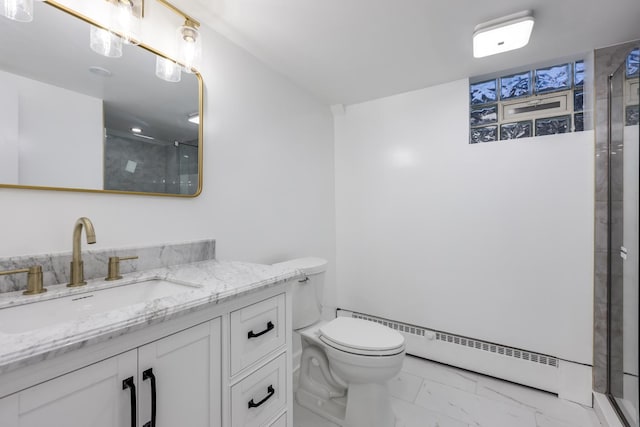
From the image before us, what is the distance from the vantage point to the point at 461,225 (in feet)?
7.08

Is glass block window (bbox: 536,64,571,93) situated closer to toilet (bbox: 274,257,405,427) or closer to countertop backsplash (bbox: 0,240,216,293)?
toilet (bbox: 274,257,405,427)

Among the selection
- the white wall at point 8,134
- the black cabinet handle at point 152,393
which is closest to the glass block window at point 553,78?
the black cabinet handle at point 152,393

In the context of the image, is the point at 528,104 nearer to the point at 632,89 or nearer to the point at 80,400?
the point at 632,89

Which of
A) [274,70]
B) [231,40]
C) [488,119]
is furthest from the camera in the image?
[488,119]

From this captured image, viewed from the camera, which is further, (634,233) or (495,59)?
(495,59)

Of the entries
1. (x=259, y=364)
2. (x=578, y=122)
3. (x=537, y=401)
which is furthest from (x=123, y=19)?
(x=537, y=401)

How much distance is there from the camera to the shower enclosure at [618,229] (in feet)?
4.47

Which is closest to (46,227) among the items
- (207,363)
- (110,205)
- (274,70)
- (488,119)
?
(110,205)

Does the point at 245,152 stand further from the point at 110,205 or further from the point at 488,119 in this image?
the point at 488,119

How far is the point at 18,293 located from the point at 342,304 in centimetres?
222

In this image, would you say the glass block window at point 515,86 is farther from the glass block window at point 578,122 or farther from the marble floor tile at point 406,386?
the marble floor tile at point 406,386

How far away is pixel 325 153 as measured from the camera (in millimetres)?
2598

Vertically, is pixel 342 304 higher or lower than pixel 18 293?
lower

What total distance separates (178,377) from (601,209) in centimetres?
234
